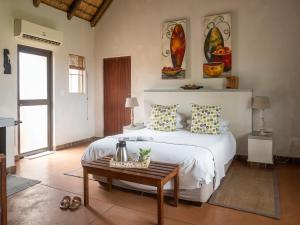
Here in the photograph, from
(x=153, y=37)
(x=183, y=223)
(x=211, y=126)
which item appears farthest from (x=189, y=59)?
(x=183, y=223)

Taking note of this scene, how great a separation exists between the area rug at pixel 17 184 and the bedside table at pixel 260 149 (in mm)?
3236

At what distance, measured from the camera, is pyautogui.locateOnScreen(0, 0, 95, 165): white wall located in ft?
13.8

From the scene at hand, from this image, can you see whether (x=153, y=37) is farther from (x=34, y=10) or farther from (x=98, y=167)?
(x=98, y=167)

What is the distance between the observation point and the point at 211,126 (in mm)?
3904

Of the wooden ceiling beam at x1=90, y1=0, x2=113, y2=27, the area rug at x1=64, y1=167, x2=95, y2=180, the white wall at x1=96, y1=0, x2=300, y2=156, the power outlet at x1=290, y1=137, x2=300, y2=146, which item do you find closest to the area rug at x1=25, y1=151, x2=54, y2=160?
the area rug at x1=64, y1=167, x2=95, y2=180

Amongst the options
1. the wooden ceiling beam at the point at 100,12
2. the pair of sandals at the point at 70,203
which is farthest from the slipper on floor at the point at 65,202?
the wooden ceiling beam at the point at 100,12

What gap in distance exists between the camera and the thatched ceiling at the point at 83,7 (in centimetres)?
504

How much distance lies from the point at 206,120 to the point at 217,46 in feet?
5.21

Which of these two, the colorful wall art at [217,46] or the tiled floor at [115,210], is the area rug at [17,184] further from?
the colorful wall art at [217,46]

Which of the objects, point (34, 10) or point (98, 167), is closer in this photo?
point (98, 167)

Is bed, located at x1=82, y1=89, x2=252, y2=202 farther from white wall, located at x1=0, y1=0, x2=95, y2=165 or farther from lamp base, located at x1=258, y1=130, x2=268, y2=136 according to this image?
white wall, located at x1=0, y1=0, x2=95, y2=165

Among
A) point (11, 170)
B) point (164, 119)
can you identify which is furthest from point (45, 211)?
point (164, 119)

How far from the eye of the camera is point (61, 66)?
5234mm

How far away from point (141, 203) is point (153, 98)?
2873 mm
